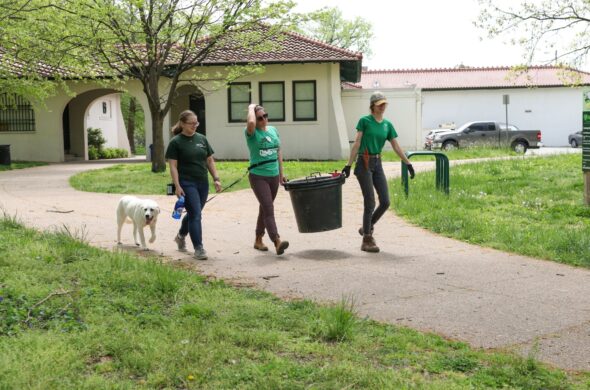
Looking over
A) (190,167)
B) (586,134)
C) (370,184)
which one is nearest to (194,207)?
(190,167)

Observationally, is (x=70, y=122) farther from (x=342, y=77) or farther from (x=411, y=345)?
(x=411, y=345)

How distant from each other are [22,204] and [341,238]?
7008 millimetres

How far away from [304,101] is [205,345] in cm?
2540

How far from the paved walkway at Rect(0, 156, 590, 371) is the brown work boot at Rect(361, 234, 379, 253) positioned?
0.32ft

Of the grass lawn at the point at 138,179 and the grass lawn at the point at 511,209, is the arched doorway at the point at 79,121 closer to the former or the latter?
the grass lawn at the point at 138,179

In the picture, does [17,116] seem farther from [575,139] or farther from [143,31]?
[575,139]

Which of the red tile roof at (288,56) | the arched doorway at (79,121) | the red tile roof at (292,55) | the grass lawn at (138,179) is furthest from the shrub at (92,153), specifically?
the grass lawn at (138,179)

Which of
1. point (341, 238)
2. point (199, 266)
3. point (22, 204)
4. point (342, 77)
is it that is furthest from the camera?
point (342, 77)

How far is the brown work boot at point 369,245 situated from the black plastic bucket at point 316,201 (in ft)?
1.48

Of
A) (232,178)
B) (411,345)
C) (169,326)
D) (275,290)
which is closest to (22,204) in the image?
(232,178)

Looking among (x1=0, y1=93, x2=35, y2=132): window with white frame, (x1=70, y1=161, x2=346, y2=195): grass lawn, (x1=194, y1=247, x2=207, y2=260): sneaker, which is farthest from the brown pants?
(x1=0, y1=93, x2=35, y2=132): window with white frame

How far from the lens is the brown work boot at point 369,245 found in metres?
8.61

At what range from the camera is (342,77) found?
33875 millimetres

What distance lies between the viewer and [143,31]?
64.1 feet
